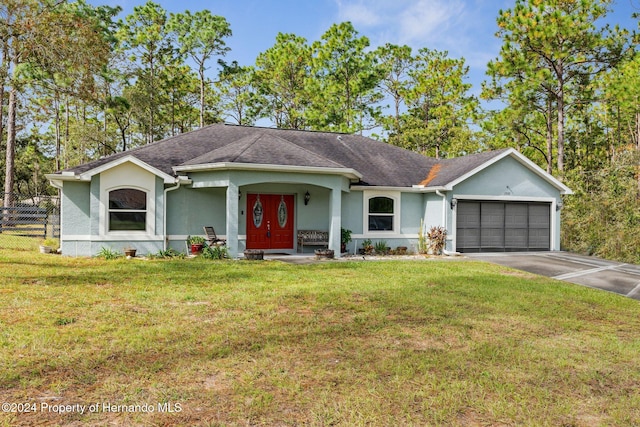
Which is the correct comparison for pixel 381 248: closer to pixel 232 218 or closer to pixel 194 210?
pixel 232 218

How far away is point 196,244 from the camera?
45.5 ft

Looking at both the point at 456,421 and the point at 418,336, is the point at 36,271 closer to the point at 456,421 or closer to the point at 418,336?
the point at 418,336

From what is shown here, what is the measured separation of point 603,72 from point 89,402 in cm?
3075

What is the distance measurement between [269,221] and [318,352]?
441 inches

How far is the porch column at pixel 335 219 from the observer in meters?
14.3

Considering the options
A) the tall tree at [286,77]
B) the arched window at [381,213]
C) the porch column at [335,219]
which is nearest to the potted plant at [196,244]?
the porch column at [335,219]

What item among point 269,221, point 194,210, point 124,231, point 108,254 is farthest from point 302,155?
point 108,254

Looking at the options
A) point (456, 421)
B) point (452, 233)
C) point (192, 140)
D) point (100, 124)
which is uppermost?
point (100, 124)

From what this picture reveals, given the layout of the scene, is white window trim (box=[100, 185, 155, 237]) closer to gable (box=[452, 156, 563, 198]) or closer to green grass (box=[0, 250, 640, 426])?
green grass (box=[0, 250, 640, 426])

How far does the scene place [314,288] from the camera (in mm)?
9008

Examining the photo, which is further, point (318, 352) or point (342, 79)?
point (342, 79)

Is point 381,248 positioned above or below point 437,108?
below

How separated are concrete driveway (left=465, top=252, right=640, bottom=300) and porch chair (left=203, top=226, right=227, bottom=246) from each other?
9.51 meters

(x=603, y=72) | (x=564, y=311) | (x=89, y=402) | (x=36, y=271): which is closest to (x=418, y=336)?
(x=564, y=311)
